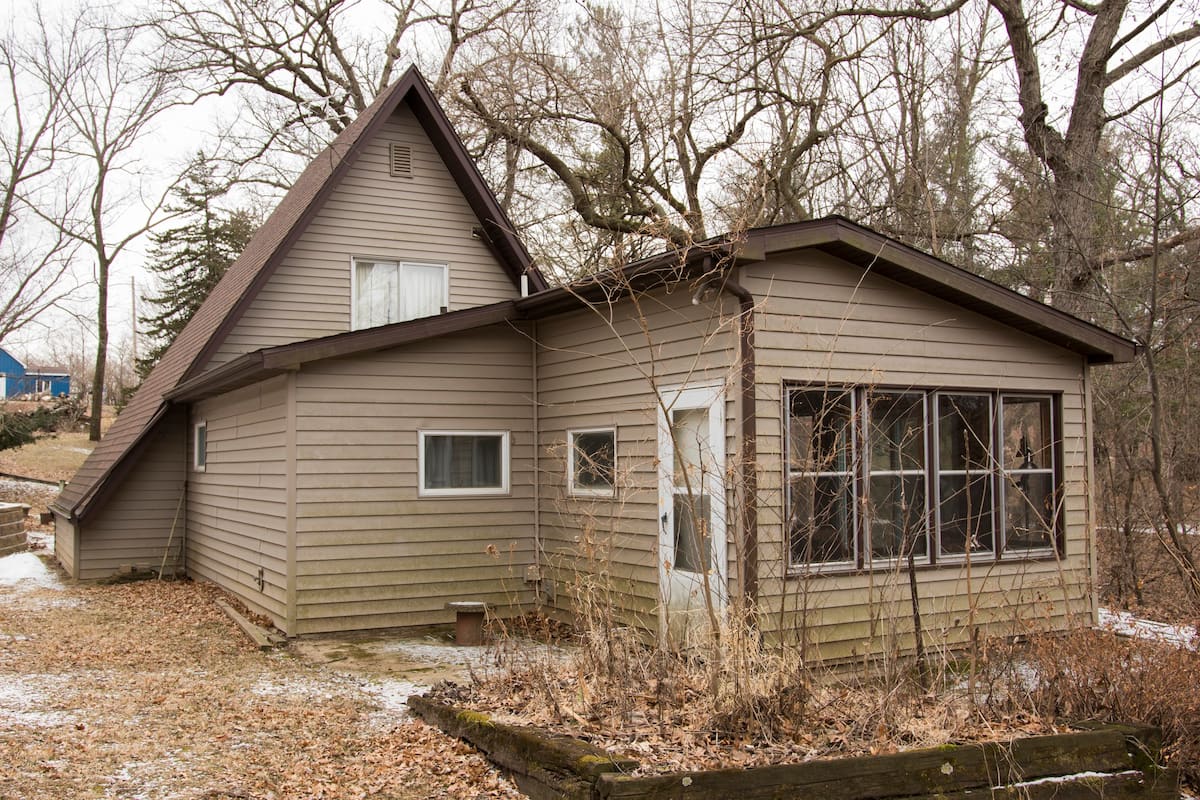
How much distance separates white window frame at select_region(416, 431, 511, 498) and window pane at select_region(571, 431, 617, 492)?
1005 mm

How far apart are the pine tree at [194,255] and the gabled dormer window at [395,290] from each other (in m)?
19.1

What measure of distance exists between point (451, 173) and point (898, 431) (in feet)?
27.7

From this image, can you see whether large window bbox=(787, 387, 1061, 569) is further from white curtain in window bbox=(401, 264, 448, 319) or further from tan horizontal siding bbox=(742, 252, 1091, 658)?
white curtain in window bbox=(401, 264, 448, 319)

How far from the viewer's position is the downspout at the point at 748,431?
25.6 feet

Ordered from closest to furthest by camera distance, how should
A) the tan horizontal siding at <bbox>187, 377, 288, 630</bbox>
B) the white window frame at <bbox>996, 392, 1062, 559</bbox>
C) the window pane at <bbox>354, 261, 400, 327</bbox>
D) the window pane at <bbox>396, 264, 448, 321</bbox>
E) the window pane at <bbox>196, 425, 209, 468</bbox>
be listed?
1. the white window frame at <bbox>996, 392, 1062, 559</bbox>
2. the tan horizontal siding at <bbox>187, 377, 288, 630</bbox>
3. the window pane at <bbox>196, 425, 209, 468</bbox>
4. the window pane at <bbox>354, 261, 400, 327</bbox>
5. the window pane at <bbox>396, 264, 448, 321</bbox>

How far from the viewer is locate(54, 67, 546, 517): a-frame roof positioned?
541 inches

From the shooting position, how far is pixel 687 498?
837 centimetres

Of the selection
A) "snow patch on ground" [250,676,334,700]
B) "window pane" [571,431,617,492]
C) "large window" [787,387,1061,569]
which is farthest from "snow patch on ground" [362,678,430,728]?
"large window" [787,387,1061,569]

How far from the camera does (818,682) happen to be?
6.02m

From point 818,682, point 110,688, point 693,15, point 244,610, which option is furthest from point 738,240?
point 693,15

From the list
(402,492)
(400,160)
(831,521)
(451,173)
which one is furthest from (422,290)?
(831,521)

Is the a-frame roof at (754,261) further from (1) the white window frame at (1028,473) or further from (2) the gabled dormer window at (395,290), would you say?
(2) the gabled dormer window at (395,290)

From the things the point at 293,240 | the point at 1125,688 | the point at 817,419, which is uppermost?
the point at 293,240

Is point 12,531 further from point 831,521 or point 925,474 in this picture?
point 925,474
